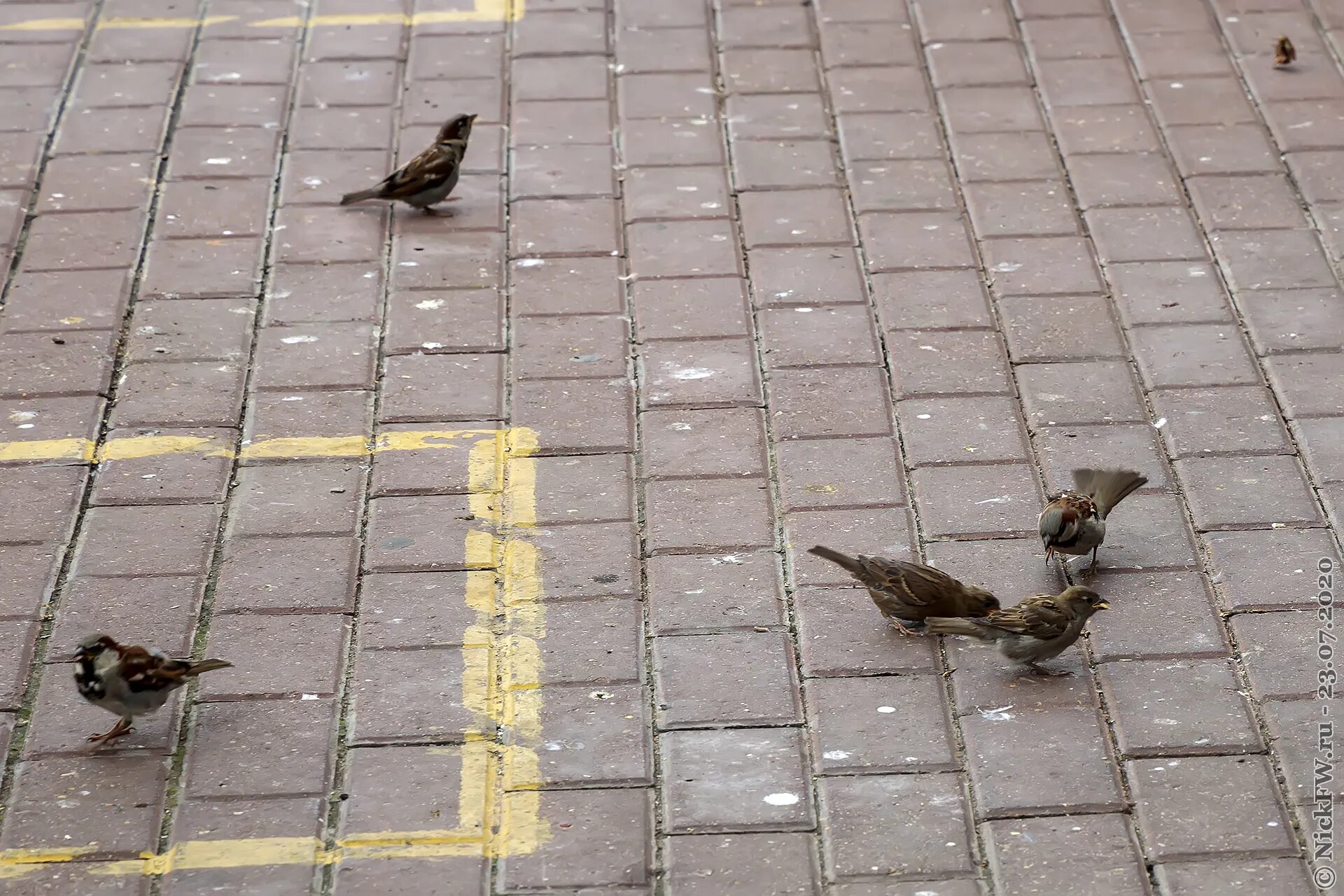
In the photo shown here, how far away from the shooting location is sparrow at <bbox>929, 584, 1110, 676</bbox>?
5234 millimetres

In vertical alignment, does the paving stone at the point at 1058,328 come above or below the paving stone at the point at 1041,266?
above

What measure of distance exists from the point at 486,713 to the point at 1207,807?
2180mm

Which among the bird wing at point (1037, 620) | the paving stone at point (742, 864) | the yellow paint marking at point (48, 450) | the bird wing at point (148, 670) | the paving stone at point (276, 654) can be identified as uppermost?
the bird wing at point (148, 670)

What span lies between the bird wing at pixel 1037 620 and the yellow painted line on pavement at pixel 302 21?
6100 mm

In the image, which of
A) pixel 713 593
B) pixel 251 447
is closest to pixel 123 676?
pixel 251 447

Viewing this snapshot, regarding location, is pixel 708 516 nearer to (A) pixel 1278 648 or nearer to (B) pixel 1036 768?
(B) pixel 1036 768

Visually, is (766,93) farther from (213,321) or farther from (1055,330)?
(213,321)

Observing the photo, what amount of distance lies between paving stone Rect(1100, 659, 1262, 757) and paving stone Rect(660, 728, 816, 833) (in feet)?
3.34

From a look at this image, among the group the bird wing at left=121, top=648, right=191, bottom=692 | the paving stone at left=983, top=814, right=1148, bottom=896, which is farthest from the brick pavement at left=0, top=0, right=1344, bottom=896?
the bird wing at left=121, top=648, right=191, bottom=692

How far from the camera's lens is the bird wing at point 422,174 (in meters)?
7.93

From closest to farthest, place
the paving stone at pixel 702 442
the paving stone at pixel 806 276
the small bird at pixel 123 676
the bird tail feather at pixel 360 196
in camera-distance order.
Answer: the small bird at pixel 123 676, the paving stone at pixel 702 442, the paving stone at pixel 806 276, the bird tail feather at pixel 360 196

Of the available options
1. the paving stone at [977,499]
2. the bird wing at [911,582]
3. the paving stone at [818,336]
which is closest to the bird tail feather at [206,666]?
the bird wing at [911,582]

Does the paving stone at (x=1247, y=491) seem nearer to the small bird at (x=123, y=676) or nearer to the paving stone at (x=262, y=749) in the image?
the paving stone at (x=262, y=749)

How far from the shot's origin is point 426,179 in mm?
7941
